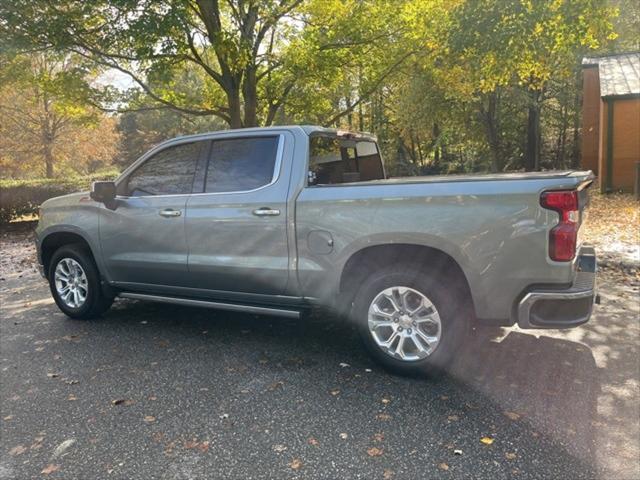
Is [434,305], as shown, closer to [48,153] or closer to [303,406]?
[303,406]

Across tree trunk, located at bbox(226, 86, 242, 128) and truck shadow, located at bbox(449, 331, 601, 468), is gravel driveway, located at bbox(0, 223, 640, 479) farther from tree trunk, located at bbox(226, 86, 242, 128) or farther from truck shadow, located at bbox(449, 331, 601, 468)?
tree trunk, located at bbox(226, 86, 242, 128)

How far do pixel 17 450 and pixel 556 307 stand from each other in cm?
356

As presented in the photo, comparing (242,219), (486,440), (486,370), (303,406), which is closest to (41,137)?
(242,219)

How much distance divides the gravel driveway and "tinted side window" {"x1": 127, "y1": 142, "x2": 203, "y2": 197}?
4.73ft

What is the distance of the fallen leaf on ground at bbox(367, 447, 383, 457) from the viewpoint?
2963 mm

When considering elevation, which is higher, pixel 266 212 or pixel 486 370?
pixel 266 212

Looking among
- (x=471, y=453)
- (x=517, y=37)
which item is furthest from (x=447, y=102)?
(x=471, y=453)

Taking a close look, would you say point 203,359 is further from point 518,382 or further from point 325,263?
point 518,382

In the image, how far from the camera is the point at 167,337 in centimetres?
506

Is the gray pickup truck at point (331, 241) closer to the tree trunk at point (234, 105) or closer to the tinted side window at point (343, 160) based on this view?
the tinted side window at point (343, 160)

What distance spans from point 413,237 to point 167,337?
8.99ft

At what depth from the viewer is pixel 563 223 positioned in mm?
3311

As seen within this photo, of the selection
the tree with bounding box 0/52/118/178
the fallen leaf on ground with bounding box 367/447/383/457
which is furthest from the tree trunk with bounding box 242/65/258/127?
the tree with bounding box 0/52/118/178

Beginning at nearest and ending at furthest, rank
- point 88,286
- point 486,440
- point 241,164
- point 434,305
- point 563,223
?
point 486,440 → point 563,223 → point 434,305 → point 241,164 → point 88,286
